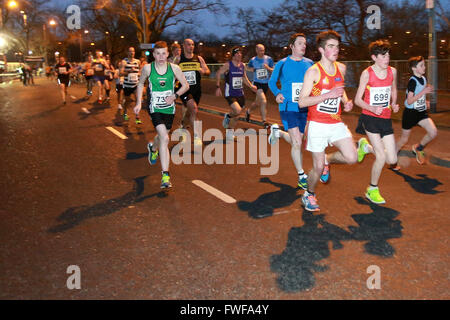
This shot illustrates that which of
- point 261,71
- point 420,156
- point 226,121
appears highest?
point 261,71

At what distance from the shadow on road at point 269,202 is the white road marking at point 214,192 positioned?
20 cm

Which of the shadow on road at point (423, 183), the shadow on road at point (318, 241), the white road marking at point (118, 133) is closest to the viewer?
the shadow on road at point (318, 241)

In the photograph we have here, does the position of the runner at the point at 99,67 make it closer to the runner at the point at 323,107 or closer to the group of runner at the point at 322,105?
the group of runner at the point at 322,105

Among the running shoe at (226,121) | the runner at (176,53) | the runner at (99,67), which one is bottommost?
the running shoe at (226,121)

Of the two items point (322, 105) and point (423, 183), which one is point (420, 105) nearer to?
point (423, 183)

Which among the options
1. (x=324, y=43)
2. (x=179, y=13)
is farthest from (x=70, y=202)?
(x=179, y=13)

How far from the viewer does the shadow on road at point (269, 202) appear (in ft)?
18.2

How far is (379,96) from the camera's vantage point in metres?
5.84

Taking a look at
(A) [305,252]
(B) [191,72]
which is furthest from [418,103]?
(B) [191,72]

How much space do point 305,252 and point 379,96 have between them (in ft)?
8.12

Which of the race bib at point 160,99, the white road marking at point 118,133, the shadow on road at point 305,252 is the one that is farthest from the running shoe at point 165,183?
the white road marking at point 118,133

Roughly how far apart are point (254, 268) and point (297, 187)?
2.86 m

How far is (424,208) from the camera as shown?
5.57 metres

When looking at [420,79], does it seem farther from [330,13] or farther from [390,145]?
[330,13]
